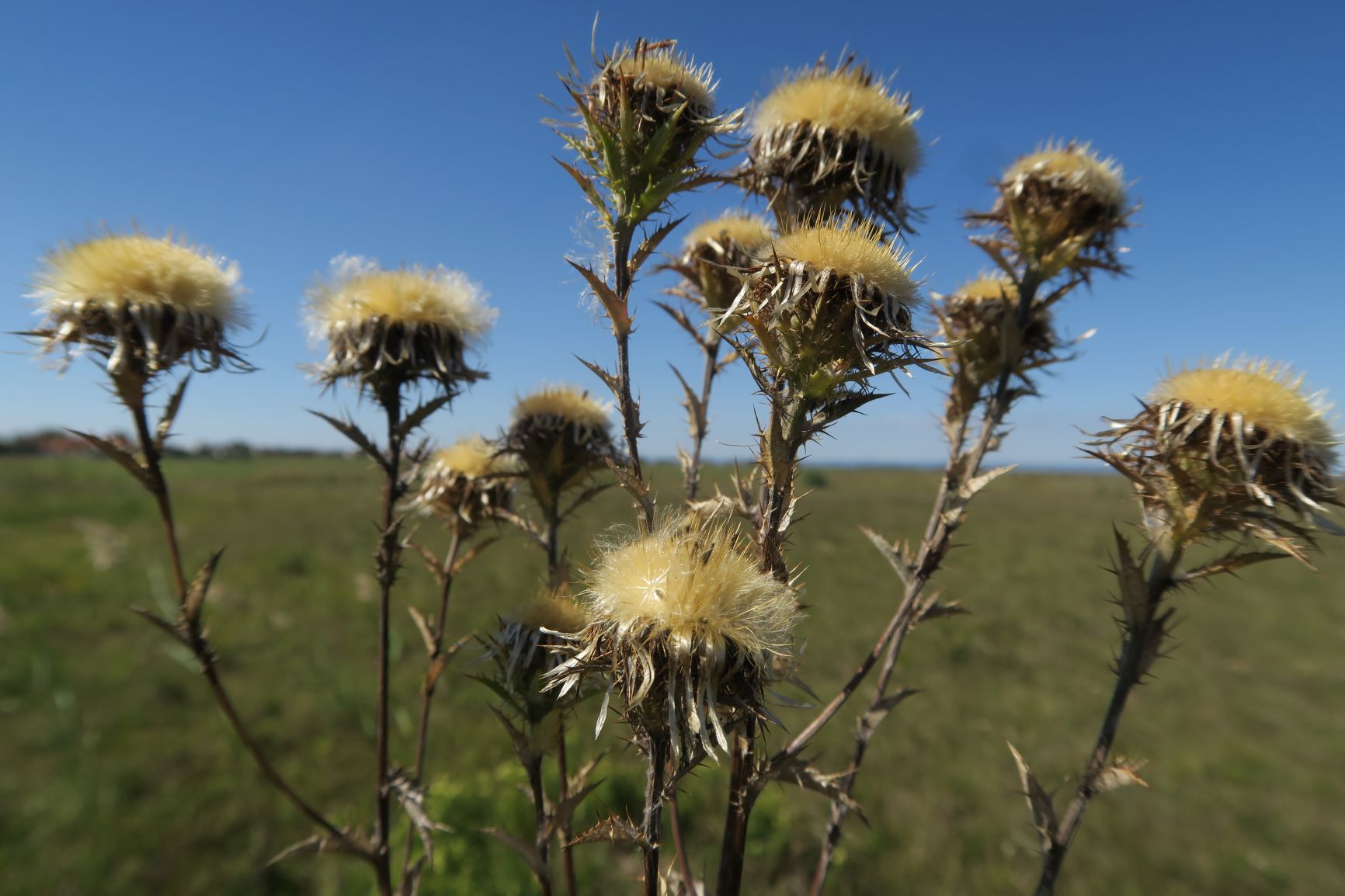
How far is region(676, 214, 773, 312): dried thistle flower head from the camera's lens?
2.15 m

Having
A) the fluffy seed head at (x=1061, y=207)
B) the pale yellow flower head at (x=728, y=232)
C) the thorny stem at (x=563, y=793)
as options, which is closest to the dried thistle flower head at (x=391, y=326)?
the pale yellow flower head at (x=728, y=232)

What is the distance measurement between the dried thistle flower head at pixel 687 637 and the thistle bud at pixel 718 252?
3.79 feet

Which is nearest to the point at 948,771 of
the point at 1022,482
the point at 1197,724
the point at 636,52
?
the point at 1197,724

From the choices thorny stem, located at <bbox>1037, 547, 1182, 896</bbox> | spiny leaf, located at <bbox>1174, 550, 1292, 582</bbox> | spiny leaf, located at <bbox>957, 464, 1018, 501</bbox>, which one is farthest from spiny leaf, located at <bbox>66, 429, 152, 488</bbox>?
spiny leaf, located at <bbox>1174, 550, 1292, 582</bbox>

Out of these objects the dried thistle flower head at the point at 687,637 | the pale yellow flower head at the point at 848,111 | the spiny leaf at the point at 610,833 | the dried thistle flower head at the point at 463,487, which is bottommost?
the spiny leaf at the point at 610,833

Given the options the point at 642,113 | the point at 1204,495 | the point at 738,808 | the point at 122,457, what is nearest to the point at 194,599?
the point at 122,457

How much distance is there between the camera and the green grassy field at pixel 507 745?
6234 mm

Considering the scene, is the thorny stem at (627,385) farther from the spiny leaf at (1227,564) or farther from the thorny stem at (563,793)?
the spiny leaf at (1227,564)

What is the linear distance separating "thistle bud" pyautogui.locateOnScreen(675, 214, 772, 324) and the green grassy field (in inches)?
46.9

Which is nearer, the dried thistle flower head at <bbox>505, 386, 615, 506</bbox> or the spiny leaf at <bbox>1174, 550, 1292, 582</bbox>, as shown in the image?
the spiny leaf at <bbox>1174, 550, 1292, 582</bbox>

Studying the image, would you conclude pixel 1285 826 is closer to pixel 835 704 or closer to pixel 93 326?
pixel 835 704

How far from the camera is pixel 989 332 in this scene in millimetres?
2715

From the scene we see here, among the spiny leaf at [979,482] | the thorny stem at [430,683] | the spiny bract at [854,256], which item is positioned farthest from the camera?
the thorny stem at [430,683]

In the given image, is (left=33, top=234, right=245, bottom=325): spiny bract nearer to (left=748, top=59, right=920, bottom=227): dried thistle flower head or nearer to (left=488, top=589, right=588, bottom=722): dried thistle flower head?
(left=488, top=589, right=588, bottom=722): dried thistle flower head
